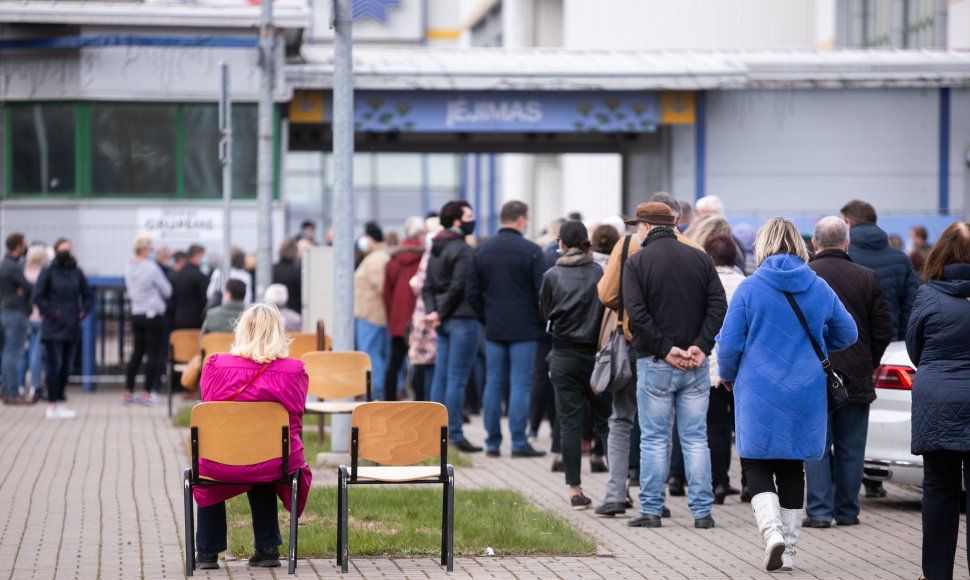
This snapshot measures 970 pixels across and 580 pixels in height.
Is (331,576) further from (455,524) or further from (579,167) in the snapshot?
(579,167)

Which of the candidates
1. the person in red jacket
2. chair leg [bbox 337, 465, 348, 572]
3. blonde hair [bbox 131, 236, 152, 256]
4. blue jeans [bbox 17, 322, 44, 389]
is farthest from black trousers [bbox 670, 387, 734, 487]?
blue jeans [bbox 17, 322, 44, 389]

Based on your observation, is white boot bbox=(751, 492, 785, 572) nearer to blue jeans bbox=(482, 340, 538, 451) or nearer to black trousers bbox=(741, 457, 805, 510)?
black trousers bbox=(741, 457, 805, 510)

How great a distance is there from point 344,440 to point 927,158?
1108 cm

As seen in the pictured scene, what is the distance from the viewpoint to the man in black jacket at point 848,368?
8.64 meters

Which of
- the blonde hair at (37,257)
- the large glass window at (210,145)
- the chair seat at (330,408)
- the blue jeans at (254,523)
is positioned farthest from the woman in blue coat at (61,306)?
the blue jeans at (254,523)

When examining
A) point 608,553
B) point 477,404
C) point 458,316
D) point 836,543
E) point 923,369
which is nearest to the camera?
point 923,369

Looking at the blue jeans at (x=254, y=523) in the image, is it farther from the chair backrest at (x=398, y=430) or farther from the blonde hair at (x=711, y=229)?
the blonde hair at (x=711, y=229)

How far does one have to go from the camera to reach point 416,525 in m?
8.31

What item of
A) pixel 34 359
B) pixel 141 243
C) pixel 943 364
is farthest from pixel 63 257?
pixel 943 364

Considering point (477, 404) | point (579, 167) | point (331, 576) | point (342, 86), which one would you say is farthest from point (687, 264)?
point (579, 167)

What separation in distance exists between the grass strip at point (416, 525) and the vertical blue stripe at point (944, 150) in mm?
11491

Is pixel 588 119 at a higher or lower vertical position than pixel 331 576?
higher

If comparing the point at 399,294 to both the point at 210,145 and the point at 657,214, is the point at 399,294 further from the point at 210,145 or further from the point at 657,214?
the point at 657,214

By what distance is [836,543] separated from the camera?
8.21 m
